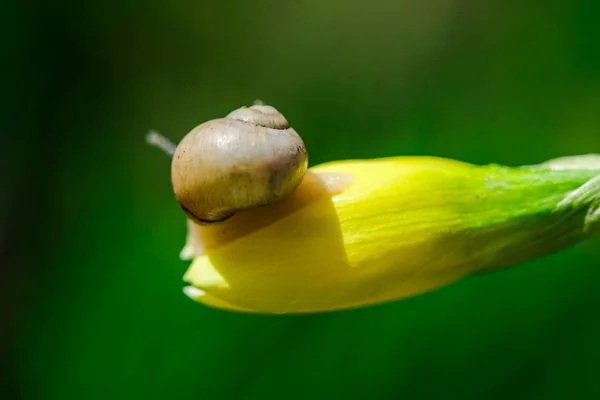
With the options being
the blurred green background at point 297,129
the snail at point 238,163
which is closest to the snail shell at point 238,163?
the snail at point 238,163

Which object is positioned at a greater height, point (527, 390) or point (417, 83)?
point (417, 83)

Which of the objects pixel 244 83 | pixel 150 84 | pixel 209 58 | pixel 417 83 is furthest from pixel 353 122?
pixel 150 84

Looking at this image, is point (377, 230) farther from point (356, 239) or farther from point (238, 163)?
point (238, 163)

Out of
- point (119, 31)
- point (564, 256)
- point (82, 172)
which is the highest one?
point (119, 31)

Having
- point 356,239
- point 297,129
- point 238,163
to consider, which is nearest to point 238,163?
point 238,163

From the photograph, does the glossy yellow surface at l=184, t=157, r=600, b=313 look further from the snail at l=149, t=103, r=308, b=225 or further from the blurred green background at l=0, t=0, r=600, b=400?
the blurred green background at l=0, t=0, r=600, b=400

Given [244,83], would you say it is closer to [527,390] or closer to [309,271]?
[527,390]

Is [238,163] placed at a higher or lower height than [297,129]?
lower

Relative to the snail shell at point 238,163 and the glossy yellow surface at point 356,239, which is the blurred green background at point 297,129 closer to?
the glossy yellow surface at point 356,239
